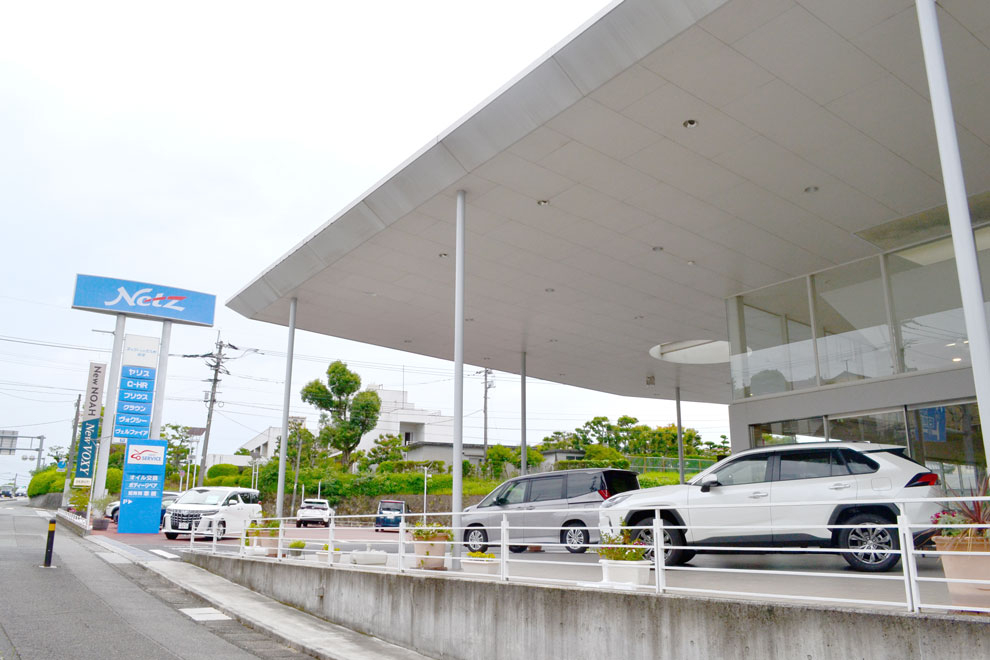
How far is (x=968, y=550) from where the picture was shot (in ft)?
15.5

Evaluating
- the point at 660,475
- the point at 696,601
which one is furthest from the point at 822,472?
the point at 660,475

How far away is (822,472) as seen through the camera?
8.73 m

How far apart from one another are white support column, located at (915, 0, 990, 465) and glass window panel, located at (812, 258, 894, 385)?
7.50m

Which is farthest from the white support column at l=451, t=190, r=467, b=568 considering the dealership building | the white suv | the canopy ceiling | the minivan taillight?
the minivan taillight

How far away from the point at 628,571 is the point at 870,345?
864cm

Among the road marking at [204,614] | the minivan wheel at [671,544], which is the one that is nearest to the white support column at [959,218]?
the minivan wheel at [671,544]

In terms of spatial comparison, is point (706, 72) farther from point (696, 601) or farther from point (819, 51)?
point (696, 601)

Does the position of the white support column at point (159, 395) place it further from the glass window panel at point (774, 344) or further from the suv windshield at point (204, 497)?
the glass window panel at point (774, 344)

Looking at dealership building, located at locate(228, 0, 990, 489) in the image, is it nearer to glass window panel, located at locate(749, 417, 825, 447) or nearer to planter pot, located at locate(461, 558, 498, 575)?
glass window panel, located at locate(749, 417, 825, 447)

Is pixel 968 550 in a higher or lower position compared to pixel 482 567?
higher

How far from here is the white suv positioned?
793 cm

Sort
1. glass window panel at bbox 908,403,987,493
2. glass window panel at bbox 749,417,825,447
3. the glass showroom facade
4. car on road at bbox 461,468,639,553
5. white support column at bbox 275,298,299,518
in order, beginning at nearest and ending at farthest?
glass window panel at bbox 908,403,987,493, the glass showroom facade, car on road at bbox 461,468,639,553, glass window panel at bbox 749,417,825,447, white support column at bbox 275,298,299,518

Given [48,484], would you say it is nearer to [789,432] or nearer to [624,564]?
[789,432]

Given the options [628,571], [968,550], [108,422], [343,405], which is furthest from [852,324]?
[343,405]
